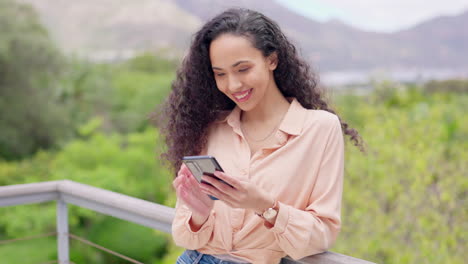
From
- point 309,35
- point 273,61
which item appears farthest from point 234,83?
point 309,35

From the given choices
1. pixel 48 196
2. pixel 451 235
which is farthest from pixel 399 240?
pixel 48 196

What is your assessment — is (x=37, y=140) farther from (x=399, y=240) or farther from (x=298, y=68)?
(x=298, y=68)

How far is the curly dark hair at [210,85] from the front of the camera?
1.38 metres

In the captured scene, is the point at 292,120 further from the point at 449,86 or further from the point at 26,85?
the point at 449,86

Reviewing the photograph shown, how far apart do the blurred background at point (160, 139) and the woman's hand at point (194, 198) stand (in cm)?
36

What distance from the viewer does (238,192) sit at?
113 centimetres

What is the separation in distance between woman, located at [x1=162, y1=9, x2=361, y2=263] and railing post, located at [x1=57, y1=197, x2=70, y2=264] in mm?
790

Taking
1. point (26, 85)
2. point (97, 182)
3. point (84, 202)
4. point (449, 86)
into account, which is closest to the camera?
point (84, 202)

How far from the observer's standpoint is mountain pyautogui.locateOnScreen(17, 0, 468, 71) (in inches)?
1505

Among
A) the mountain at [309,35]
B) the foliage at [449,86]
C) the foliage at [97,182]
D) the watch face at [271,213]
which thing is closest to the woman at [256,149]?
A: the watch face at [271,213]

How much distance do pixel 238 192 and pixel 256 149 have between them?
29cm

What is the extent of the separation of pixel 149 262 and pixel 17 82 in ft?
24.8

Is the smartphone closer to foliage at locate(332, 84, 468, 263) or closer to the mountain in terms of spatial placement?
foliage at locate(332, 84, 468, 263)

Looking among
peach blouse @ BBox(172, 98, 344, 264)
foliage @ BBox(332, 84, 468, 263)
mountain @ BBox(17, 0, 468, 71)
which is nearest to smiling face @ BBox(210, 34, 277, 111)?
peach blouse @ BBox(172, 98, 344, 264)
